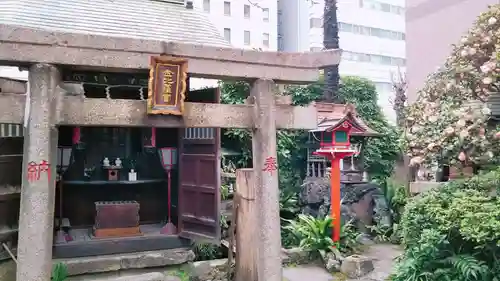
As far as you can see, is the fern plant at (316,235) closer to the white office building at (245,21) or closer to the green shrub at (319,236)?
the green shrub at (319,236)

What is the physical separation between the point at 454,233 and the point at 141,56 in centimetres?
543

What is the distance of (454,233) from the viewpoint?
22.1ft

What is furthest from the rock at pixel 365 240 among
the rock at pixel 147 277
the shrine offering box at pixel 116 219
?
the shrine offering box at pixel 116 219

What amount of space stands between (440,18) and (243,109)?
14725 millimetres

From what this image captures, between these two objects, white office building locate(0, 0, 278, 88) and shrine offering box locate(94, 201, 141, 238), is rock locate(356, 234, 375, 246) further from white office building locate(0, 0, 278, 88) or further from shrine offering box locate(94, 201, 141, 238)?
white office building locate(0, 0, 278, 88)

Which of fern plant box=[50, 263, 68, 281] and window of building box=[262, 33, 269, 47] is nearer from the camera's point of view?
fern plant box=[50, 263, 68, 281]

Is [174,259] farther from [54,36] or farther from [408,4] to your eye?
[408,4]

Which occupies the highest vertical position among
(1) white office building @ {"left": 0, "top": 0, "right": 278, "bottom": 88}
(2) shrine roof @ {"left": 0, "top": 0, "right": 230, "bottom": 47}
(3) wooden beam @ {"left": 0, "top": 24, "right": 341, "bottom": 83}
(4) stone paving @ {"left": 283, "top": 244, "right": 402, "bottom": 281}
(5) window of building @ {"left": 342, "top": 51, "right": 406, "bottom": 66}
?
(1) white office building @ {"left": 0, "top": 0, "right": 278, "bottom": 88}

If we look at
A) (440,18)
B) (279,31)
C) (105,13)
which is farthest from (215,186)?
(279,31)

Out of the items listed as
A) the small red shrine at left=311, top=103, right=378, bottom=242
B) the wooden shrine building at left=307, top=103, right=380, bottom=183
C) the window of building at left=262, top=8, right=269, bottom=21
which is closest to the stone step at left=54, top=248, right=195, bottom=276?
the small red shrine at left=311, top=103, right=378, bottom=242

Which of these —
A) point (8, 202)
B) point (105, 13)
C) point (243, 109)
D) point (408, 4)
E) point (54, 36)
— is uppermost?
point (408, 4)

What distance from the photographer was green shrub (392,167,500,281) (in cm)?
616

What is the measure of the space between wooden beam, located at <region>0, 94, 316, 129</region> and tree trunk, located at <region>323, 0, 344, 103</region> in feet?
30.1

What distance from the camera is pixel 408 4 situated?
19.3 m
